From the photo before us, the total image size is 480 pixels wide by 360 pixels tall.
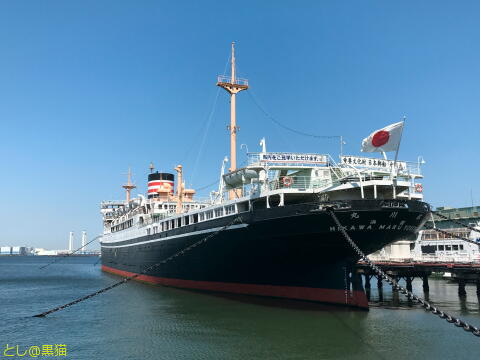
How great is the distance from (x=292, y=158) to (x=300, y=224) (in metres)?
5.97

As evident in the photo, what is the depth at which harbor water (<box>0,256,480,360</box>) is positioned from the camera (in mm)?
18344

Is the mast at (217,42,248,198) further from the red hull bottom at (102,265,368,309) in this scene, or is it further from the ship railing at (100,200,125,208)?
the ship railing at (100,200,125,208)

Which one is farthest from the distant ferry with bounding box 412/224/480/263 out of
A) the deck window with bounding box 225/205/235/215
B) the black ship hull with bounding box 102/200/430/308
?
the deck window with bounding box 225/205/235/215

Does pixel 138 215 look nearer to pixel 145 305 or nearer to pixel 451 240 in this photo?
pixel 145 305

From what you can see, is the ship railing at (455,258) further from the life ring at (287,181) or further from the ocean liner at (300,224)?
the life ring at (287,181)

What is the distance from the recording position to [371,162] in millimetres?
27734

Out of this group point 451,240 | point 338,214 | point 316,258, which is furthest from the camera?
point 451,240

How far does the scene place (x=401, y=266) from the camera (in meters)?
39.1

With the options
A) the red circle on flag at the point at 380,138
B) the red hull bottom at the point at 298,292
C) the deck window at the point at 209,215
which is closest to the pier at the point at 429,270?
the red hull bottom at the point at 298,292

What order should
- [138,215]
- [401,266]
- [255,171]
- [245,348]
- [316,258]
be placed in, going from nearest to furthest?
[245,348] → [316,258] → [255,171] → [401,266] → [138,215]

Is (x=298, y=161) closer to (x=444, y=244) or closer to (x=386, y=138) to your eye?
(x=386, y=138)

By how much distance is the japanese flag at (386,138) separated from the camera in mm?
22359

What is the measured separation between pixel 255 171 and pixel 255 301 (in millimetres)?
9321

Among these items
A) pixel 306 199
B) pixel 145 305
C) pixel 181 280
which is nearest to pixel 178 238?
pixel 181 280
